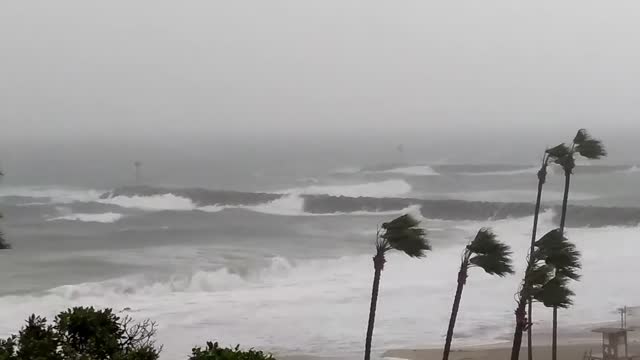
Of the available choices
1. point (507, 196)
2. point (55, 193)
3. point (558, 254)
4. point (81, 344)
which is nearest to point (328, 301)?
point (558, 254)

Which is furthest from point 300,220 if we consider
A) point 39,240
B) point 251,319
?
point 251,319

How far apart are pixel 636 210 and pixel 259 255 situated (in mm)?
26769

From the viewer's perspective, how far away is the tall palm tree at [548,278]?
10.8 metres

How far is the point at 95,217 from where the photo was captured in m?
63.2

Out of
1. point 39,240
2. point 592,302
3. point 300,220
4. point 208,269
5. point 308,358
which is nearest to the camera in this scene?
point 308,358

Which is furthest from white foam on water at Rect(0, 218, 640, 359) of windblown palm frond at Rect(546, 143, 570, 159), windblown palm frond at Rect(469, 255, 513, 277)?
windblown palm frond at Rect(469, 255, 513, 277)

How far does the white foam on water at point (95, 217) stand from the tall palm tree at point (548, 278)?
51569 mm

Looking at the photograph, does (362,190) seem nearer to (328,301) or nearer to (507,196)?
(507,196)

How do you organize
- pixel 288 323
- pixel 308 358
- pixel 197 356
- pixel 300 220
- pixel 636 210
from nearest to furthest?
1. pixel 197 356
2. pixel 308 358
3. pixel 288 323
4. pixel 636 210
5. pixel 300 220

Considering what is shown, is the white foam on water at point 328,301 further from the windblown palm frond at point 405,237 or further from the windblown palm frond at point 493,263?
the windblown palm frond at point 493,263

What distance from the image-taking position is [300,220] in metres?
60.4

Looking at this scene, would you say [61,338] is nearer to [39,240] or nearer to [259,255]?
[259,255]

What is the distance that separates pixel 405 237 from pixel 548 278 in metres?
2.27

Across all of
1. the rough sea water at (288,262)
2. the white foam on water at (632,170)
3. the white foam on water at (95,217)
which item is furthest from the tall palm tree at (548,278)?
the white foam on water at (632,170)
